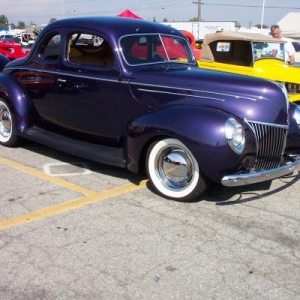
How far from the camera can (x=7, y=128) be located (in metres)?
6.32

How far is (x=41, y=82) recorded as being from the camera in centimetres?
571

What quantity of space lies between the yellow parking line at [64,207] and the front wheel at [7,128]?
83.3 inches

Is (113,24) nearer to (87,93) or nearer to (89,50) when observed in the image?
(89,50)

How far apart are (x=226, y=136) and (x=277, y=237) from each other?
3.19 feet

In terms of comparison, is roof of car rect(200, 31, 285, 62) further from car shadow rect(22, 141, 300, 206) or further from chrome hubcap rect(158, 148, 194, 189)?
chrome hubcap rect(158, 148, 194, 189)

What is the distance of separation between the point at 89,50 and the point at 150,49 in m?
0.79

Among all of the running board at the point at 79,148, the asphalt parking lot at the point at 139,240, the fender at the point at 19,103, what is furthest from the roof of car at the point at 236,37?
the running board at the point at 79,148

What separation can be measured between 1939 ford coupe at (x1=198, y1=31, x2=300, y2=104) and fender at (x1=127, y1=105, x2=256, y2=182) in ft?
11.2

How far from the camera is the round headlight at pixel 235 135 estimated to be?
13.0 ft

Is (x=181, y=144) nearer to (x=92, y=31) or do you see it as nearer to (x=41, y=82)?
(x=92, y=31)

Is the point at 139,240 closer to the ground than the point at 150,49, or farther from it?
closer to the ground

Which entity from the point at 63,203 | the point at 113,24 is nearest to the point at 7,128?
the point at 113,24

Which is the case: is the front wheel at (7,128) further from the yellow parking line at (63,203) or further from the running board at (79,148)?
the yellow parking line at (63,203)

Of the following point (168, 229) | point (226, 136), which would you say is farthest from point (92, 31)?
point (168, 229)
